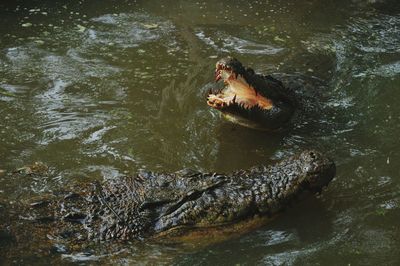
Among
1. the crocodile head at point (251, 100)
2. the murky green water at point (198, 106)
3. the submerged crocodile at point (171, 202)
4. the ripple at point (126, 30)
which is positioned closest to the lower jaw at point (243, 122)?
the crocodile head at point (251, 100)

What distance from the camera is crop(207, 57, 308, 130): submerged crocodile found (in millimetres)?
6082

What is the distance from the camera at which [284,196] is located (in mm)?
4152

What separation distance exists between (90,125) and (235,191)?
2848 mm

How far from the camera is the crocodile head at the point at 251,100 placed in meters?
6.08

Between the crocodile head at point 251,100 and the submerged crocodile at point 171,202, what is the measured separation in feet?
6.16

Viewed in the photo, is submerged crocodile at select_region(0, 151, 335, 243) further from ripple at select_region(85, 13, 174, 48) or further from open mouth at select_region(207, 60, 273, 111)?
ripple at select_region(85, 13, 174, 48)

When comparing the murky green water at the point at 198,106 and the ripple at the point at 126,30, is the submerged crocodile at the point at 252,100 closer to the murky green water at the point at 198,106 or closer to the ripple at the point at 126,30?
the murky green water at the point at 198,106

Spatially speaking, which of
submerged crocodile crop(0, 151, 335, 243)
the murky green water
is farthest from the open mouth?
submerged crocodile crop(0, 151, 335, 243)

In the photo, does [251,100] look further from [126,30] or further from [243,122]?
[126,30]

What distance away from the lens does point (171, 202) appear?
3.94m

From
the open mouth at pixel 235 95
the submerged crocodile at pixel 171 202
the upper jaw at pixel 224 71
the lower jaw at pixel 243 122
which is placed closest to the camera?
the submerged crocodile at pixel 171 202

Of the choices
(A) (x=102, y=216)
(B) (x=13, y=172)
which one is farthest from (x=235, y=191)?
(B) (x=13, y=172)

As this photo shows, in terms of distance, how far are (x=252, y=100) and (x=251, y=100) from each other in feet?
0.04

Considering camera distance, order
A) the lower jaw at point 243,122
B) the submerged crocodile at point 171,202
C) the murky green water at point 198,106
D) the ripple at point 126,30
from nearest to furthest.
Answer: the submerged crocodile at point 171,202 < the murky green water at point 198,106 < the lower jaw at point 243,122 < the ripple at point 126,30
